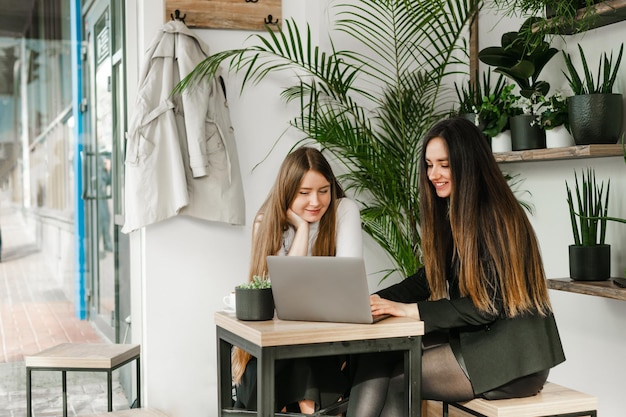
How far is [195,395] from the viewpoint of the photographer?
12.8 ft

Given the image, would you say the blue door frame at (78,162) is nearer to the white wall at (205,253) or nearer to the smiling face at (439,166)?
the white wall at (205,253)

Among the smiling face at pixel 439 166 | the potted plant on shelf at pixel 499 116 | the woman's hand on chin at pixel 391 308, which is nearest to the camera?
the woman's hand on chin at pixel 391 308

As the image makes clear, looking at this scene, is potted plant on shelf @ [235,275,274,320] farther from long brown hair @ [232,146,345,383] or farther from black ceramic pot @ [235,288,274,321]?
long brown hair @ [232,146,345,383]

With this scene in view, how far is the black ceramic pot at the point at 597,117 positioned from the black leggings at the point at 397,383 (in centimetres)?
96

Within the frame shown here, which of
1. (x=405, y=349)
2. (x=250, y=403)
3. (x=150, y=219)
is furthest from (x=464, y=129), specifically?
(x=150, y=219)

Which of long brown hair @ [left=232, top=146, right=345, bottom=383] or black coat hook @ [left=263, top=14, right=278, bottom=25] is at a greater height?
black coat hook @ [left=263, top=14, right=278, bottom=25]

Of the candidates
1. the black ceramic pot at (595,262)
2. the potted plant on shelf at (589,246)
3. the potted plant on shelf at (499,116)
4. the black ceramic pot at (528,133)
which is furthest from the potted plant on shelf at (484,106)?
Answer: the black ceramic pot at (595,262)

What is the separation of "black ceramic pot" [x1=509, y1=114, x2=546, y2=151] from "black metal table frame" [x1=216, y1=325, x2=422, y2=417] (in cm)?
130

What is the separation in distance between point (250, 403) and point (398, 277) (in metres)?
1.66

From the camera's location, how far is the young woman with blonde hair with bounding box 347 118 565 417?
251 centimetres

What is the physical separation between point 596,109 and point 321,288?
132 centimetres

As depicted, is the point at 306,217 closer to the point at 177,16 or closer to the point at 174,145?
the point at 174,145

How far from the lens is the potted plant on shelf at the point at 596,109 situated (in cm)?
300

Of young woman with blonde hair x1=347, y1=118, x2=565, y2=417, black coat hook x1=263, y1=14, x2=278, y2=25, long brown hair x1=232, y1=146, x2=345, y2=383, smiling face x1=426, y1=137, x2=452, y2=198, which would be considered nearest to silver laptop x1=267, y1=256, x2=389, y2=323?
young woman with blonde hair x1=347, y1=118, x2=565, y2=417
